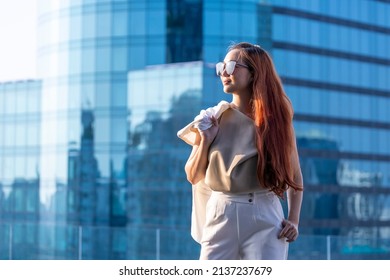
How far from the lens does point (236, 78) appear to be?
13.5 feet

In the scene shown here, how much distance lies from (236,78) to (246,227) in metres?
0.68

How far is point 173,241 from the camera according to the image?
19.6 meters

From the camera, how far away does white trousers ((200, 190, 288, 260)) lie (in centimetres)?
403

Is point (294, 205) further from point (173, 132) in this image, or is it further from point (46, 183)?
point (46, 183)

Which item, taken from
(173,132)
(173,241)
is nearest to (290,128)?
(173,241)

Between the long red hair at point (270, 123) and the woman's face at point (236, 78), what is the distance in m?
0.03

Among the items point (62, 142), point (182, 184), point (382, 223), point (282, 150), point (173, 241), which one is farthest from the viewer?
point (382, 223)

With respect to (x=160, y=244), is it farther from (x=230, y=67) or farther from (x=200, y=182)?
(x=230, y=67)

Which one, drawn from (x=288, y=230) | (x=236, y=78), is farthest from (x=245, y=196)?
(x=236, y=78)

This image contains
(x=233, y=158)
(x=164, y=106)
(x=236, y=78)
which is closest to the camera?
(x=233, y=158)

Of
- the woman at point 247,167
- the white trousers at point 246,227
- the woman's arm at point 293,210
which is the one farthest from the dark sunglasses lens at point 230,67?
the white trousers at point 246,227

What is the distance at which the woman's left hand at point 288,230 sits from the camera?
404 cm

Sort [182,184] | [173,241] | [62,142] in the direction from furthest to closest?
[62,142] → [182,184] → [173,241]
